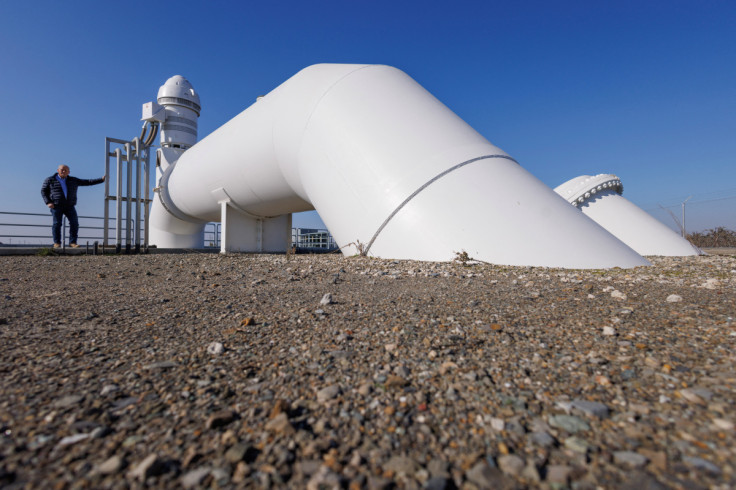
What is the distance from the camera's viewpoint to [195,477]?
758mm

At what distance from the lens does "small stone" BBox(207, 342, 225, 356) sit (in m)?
1.46

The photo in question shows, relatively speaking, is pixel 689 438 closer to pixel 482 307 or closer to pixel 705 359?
pixel 705 359

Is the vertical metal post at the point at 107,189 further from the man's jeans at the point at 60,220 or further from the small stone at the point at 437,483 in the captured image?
the small stone at the point at 437,483

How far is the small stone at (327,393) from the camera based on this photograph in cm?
108

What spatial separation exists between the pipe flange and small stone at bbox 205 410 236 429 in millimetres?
7049

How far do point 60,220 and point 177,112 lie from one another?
4882mm

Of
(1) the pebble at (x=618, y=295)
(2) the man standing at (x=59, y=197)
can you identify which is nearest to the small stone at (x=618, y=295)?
(1) the pebble at (x=618, y=295)

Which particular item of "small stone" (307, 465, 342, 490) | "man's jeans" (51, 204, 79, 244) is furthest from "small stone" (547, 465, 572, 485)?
"man's jeans" (51, 204, 79, 244)

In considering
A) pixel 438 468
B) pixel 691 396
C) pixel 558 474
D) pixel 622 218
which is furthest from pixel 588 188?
pixel 438 468

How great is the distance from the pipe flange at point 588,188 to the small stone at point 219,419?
7049mm

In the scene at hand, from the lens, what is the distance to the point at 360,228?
15.4ft

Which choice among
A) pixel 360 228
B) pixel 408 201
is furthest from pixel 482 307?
pixel 360 228

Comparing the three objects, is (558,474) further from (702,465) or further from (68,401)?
(68,401)

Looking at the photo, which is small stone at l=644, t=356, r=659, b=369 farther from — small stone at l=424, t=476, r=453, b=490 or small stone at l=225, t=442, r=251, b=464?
small stone at l=225, t=442, r=251, b=464
